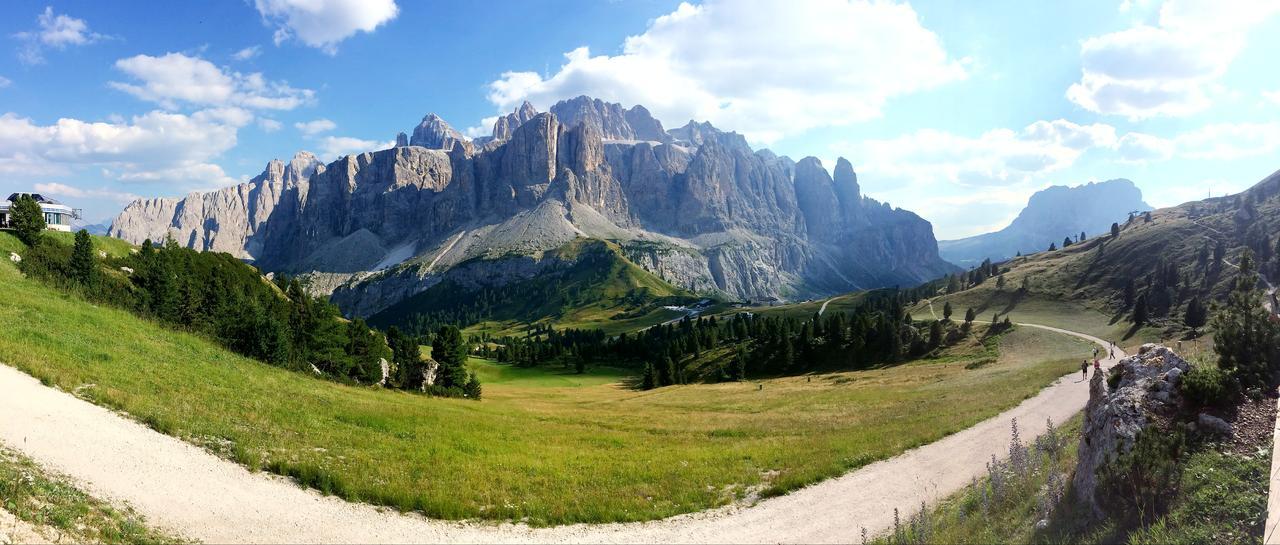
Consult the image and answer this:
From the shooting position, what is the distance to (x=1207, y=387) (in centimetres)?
1268

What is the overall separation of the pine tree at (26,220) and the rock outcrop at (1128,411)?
8555cm

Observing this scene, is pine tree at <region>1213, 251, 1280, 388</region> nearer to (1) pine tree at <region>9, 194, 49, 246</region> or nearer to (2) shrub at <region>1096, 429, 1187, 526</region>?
(2) shrub at <region>1096, 429, 1187, 526</region>

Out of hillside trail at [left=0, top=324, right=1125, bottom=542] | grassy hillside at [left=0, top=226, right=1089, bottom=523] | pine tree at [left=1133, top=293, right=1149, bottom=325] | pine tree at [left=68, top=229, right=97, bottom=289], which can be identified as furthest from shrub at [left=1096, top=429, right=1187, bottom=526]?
pine tree at [left=1133, top=293, right=1149, bottom=325]

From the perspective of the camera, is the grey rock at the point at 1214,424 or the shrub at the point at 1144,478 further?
the grey rock at the point at 1214,424

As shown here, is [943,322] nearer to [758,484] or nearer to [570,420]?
[570,420]

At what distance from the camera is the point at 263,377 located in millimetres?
36562

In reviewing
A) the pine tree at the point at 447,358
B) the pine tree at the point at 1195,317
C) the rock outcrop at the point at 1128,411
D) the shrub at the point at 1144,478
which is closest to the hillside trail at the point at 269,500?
the rock outcrop at the point at 1128,411

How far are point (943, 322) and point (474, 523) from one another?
113717mm

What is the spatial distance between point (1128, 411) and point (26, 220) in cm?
8741

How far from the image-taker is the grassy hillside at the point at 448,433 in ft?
67.8

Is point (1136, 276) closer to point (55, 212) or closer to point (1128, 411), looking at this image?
point (1128, 411)

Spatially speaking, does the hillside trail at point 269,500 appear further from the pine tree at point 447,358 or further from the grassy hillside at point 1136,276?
the grassy hillside at point 1136,276

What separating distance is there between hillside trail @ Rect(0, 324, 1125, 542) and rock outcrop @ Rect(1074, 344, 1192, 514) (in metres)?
6.42

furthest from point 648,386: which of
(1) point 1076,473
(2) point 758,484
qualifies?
(1) point 1076,473
